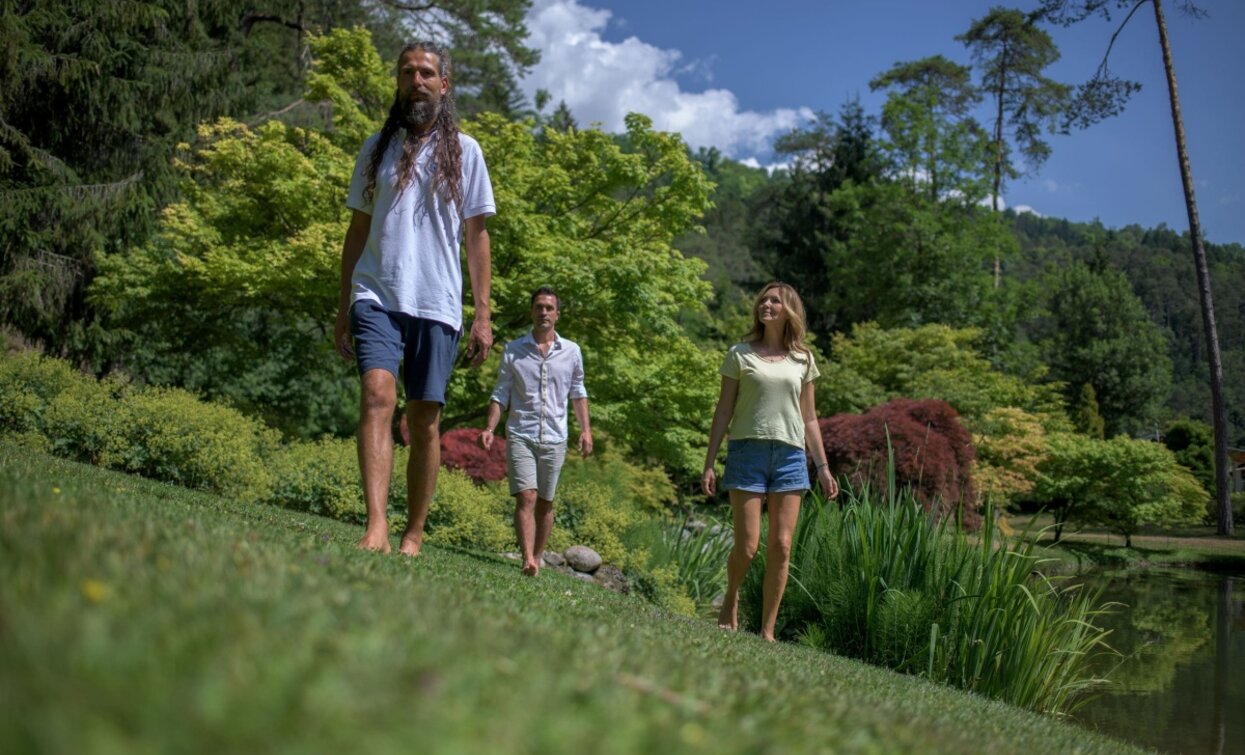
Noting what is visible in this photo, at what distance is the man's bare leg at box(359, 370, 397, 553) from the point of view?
Result: 4.32 m

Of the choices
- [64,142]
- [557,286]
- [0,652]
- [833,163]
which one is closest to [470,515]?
[557,286]

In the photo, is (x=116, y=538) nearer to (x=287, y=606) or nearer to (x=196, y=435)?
(x=287, y=606)

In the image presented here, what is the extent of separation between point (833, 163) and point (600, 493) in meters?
34.3

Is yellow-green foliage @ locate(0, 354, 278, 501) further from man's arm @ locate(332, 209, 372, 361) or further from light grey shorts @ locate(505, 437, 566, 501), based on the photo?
man's arm @ locate(332, 209, 372, 361)

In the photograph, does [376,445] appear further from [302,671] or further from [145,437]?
[145,437]

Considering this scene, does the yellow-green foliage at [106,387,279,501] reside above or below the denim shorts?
below

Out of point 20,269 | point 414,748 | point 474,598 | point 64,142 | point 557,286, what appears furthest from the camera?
point 64,142

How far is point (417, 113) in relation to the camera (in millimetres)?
4602

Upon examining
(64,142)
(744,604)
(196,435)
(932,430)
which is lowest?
(744,604)

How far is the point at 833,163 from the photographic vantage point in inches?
1684

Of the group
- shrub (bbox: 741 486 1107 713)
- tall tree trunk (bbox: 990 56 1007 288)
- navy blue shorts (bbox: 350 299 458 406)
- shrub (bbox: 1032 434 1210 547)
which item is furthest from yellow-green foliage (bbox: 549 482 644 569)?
tall tree trunk (bbox: 990 56 1007 288)

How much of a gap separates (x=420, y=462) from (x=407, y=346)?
0.59 metres

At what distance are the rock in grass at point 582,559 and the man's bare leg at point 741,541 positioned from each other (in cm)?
406

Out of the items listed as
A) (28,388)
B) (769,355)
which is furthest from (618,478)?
(769,355)
